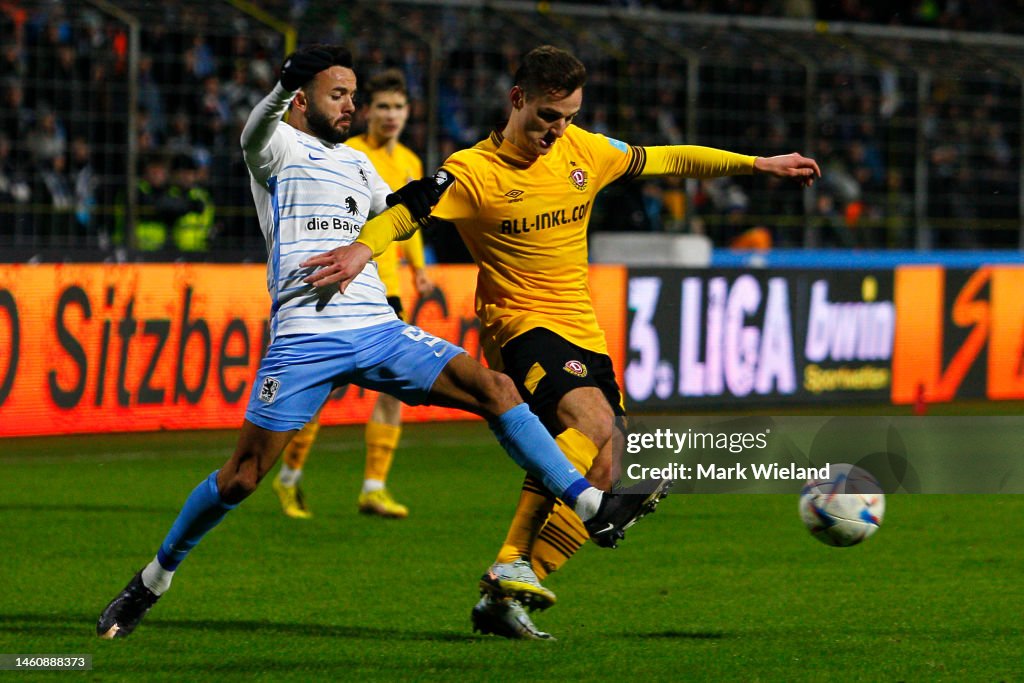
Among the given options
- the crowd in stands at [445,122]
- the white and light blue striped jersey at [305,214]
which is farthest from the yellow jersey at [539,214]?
the crowd in stands at [445,122]

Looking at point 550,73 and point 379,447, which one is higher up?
point 550,73

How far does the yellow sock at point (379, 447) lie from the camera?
29.8 feet

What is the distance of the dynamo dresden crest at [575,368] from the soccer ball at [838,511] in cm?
90

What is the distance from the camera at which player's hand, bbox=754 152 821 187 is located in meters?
5.96

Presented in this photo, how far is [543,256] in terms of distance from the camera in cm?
604

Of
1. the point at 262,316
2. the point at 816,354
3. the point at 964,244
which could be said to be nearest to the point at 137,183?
the point at 262,316

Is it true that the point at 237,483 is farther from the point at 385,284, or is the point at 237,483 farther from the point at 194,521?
the point at 385,284

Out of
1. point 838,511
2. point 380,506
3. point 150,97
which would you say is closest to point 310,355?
point 838,511

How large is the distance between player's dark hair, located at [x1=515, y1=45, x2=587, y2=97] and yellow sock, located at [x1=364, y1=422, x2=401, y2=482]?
3.61 metres

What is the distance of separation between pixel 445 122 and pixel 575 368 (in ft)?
31.3

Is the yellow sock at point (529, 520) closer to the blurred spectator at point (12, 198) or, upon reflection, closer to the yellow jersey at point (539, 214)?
the yellow jersey at point (539, 214)

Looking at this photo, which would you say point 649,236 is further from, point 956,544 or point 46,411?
point 956,544

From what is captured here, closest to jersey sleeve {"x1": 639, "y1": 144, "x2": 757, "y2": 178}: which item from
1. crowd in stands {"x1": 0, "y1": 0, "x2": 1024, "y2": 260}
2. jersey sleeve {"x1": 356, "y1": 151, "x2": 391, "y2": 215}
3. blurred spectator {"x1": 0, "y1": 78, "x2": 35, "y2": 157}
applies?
jersey sleeve {"x1": 356, "y1": 151, "x2": 391, "y2": 215}

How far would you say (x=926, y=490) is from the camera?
10312 mm
